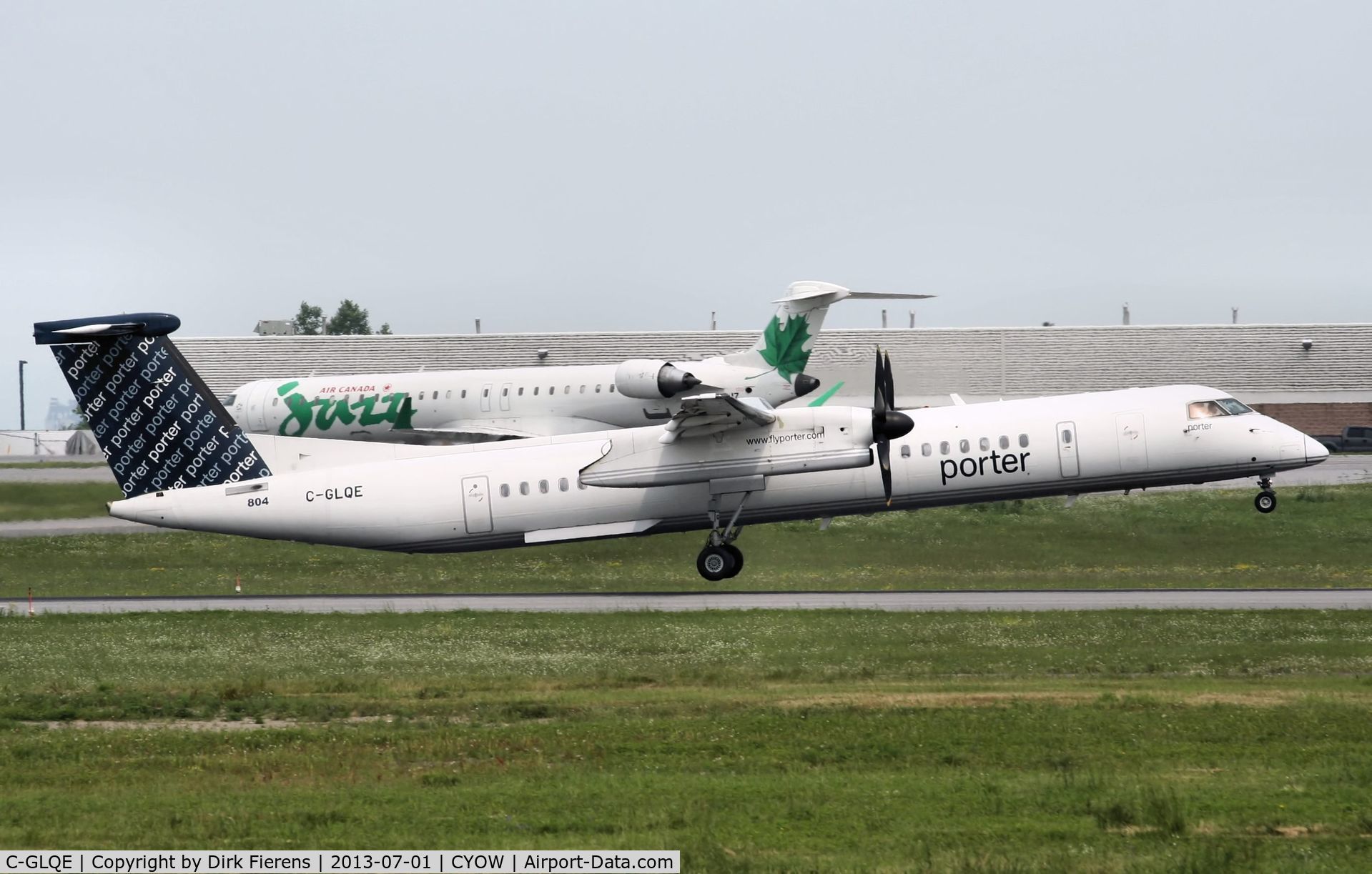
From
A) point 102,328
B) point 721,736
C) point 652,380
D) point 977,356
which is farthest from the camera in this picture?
point 977,356

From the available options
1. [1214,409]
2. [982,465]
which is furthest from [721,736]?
[1214,409]

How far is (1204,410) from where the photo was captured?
1266 inches

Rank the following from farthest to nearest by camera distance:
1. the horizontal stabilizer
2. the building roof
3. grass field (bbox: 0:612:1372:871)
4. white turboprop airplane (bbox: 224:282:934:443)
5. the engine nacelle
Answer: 1. the building roof
2. white turboprop airplane (bbox: 224:282:934:443)
3. the engine nacelle
4. the horizontal stabilizer
5. grass field (bbox: 0:612:1372:871)

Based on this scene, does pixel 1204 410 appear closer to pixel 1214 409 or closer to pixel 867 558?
pixel 1214 409

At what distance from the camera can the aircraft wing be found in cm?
3086

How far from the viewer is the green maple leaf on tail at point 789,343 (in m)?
48.5

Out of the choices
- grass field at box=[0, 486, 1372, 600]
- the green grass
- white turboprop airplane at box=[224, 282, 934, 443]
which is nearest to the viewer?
grass field at box=[0, 486, 1372, 600]

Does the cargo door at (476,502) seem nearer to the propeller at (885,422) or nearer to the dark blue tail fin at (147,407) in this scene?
the dark blue tail fin at (147,407)

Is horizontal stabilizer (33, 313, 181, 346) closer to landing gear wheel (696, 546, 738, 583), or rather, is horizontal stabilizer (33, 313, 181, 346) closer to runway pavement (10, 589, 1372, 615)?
runway pavement (10, 589, 1372, 615)

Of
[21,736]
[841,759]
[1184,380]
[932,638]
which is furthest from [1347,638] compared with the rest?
[1184,380]

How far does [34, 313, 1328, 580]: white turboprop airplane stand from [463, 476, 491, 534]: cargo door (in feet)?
0.12

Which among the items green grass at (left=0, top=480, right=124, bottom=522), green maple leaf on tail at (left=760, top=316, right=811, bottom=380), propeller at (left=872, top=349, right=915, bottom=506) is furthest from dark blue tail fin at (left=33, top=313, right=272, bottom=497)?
green maple leaf on tail at (left=760, top=316, right=811, bottom=380)

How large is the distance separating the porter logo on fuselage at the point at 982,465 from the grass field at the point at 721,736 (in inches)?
139

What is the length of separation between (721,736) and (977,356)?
193 feet
